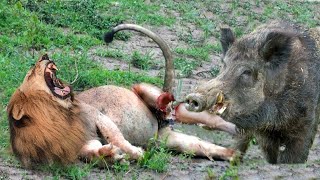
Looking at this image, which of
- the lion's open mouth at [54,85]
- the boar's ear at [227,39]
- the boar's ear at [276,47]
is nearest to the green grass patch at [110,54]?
the boar's ear at [227,39]

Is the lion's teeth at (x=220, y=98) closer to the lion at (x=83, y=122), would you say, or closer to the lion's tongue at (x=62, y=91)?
the lion at (x=83, y=122)

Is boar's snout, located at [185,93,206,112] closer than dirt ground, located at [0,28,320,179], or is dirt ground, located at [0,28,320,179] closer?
dirt ground, located at [0,28,320,179]

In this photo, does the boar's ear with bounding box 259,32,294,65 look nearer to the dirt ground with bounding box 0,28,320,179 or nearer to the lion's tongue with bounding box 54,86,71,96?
the dirt ground with bounding box 0,28,320,179

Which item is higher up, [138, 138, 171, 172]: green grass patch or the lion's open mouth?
the lion's open mouth

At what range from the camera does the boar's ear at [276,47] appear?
706 cm

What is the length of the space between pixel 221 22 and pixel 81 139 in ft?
25.4

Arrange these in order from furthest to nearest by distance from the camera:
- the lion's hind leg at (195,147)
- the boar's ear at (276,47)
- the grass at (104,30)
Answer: the grass at (104,30) → the lion's hind leg at (195,147) → the boar's ear at (276,47)

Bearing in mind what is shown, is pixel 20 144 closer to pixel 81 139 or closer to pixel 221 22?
pixel 81 139

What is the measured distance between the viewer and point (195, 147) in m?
7.39

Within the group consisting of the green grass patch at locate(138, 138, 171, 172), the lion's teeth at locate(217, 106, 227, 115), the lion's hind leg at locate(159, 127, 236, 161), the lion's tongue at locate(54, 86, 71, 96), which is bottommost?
the lion's hind leg at locate(159, 127, 236, 161)

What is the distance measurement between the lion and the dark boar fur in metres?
0.48

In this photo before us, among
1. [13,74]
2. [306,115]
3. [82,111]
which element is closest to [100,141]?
[82,111]

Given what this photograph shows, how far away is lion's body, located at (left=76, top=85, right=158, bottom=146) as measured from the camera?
7.45 m

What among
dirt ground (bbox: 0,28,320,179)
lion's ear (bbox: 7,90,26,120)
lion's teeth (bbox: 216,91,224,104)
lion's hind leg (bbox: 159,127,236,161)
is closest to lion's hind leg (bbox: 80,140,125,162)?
dirt ground (bbox: 0,28,320,179)
